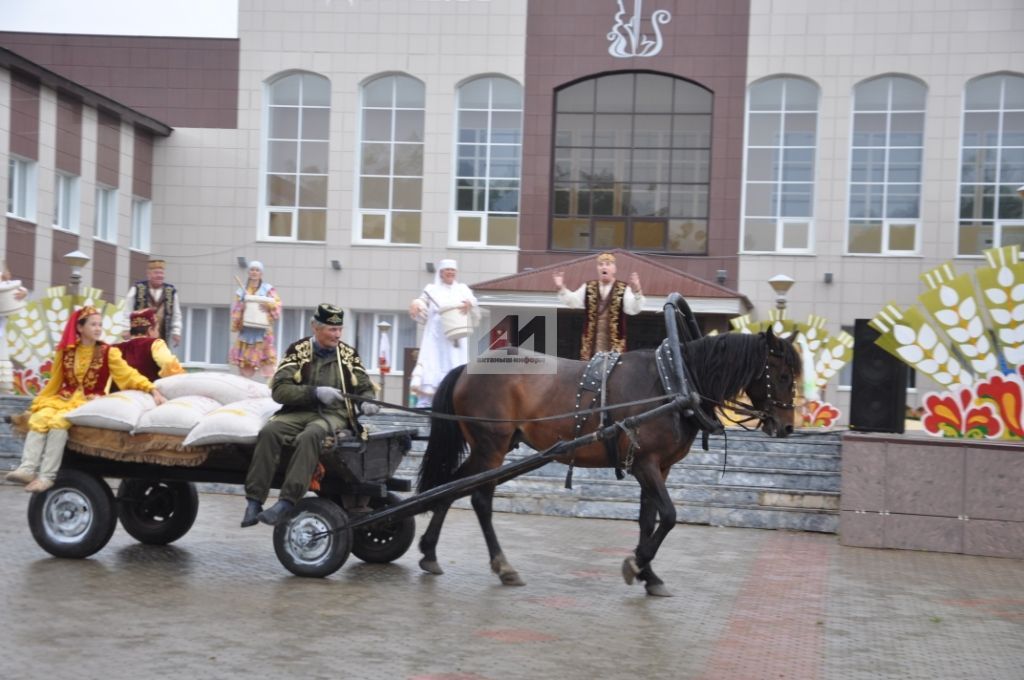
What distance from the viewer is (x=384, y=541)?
10078 mm

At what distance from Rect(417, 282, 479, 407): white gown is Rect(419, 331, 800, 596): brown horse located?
17.8ft

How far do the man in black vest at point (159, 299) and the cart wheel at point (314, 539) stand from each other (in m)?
8.81

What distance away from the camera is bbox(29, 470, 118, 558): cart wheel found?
31.1 feet

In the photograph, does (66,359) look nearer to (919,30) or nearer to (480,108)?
(480,108)

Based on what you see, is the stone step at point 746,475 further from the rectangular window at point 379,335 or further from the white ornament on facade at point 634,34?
the white ornament on facade at point 634,34

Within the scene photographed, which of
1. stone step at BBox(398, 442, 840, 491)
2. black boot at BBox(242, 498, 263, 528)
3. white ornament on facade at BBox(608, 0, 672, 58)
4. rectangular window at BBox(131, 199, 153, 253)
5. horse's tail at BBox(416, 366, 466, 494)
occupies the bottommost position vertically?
stone step at BBox(398, 442, 840, 491)

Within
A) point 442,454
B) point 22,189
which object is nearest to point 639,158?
point 22,189

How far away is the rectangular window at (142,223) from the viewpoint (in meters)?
31.5

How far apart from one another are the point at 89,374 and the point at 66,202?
1988 centimetres

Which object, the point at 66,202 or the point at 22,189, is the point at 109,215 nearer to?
the point at 66,202

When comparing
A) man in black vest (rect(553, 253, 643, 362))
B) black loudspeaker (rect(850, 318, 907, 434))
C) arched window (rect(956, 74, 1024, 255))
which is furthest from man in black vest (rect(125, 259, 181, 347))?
arched window (rect(956, 74, 1024, 255))

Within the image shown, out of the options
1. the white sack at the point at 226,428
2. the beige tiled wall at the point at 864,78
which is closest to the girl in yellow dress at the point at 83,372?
the white sack at the point at 226,428

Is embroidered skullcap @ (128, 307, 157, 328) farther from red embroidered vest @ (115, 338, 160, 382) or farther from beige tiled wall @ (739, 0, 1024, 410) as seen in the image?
beige tiled wall @ (739, 0, 1024, 410)

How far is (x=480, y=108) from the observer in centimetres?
3123
